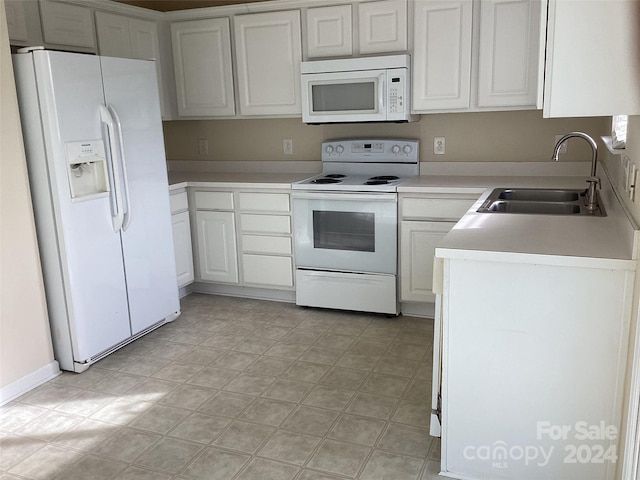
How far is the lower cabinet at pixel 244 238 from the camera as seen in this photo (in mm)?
3863

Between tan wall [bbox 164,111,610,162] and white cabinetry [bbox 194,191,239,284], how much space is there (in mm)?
625

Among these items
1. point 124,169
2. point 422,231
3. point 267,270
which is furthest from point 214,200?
point 422,231

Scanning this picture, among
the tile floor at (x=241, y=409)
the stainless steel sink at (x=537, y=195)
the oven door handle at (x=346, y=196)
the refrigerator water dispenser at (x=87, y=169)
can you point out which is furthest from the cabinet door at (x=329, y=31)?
the tile floor at (x=241, y=409)

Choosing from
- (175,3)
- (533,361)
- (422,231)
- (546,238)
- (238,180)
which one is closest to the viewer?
(533,361)

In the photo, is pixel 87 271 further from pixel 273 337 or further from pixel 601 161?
pixel 601 161

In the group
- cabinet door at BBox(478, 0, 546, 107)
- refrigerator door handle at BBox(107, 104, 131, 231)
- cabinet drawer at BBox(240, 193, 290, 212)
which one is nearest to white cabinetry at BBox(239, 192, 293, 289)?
cabinet drawer at BBox(240, 193, 290, 212)

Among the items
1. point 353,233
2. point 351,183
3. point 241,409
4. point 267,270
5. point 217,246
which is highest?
point 351,183

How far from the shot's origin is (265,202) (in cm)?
386

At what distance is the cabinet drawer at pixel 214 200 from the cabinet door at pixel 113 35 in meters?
1.10

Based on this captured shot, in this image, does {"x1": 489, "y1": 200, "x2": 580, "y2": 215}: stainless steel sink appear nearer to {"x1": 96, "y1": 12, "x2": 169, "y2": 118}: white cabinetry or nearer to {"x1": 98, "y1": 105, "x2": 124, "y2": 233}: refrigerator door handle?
{"x1": 98, "y1": 105, "x2": 124, "y2": 233}: refrigerator door handle

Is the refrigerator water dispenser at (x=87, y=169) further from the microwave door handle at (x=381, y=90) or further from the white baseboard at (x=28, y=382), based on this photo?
the microwave door handle at (x=381, y=90)

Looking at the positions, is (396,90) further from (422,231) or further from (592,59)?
(592,59)

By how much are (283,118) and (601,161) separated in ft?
7.32

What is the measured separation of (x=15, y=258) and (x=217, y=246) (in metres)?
1.53
